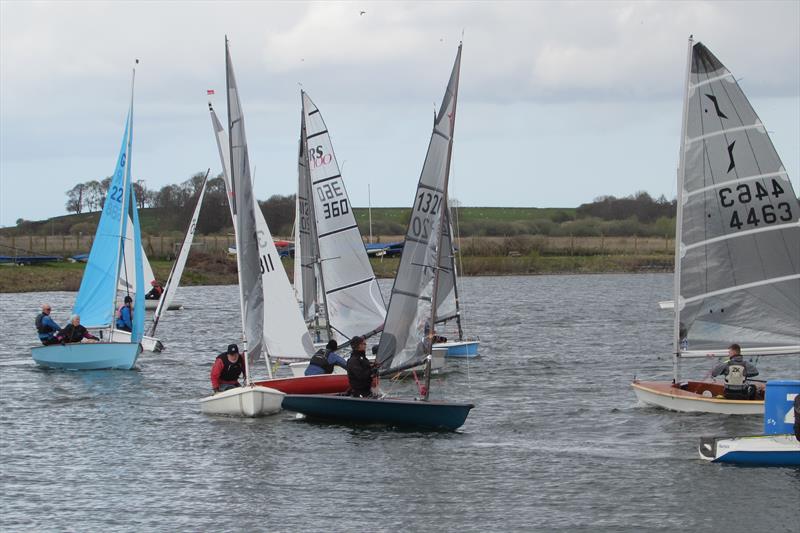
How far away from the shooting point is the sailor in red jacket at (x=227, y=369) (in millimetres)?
26031

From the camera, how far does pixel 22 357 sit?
39.9 meters

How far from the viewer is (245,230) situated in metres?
26.3

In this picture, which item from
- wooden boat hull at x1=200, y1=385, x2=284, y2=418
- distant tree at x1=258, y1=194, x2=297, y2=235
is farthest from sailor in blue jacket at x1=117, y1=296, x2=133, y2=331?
distant tree at x1=258, y1=194, x2=297, y2=235

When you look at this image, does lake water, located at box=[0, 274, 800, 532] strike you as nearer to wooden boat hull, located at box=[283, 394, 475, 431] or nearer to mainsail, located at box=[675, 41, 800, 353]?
wooden boat hull, located at box=[283, 394, 475, 431]

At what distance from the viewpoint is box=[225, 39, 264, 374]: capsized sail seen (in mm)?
25969

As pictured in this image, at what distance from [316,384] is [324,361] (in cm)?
62

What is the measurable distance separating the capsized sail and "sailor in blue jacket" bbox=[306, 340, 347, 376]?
127 centimetres

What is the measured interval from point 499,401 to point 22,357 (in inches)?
700

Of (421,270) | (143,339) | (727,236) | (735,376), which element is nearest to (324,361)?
(421,270)

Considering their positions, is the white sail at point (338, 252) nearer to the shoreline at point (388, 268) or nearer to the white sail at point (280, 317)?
the white sail at point (280, 317)

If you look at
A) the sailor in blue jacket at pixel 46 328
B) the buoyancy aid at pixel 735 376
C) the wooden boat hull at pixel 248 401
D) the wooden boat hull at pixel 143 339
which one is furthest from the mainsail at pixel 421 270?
the sailor in blue jacket at pixel 46 328

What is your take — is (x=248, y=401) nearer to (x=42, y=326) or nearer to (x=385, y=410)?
(x=385, y=410)

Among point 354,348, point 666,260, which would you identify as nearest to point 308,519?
point 354,348

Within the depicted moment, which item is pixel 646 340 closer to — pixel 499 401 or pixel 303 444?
pixel 499 401
